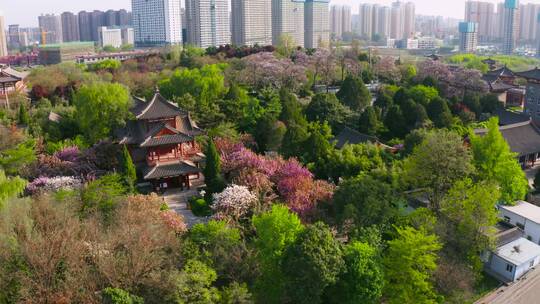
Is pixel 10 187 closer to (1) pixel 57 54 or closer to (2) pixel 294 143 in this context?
(2) pixel 294 143

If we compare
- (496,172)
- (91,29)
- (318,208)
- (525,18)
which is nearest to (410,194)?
(496,172)

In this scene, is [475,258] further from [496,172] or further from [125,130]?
[125,130]

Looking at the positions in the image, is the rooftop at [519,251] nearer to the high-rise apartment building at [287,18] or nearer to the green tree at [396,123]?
the green tree at [396,123]

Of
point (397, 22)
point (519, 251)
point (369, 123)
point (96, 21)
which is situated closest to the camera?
point (519, 251)

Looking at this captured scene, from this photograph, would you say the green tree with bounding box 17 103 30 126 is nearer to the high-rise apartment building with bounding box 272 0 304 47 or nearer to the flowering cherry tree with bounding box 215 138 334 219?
the flowering cherry tree with bounding box 215 138 334 219

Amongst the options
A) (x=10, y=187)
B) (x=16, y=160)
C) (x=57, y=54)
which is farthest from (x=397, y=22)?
(x=10, y=187)
